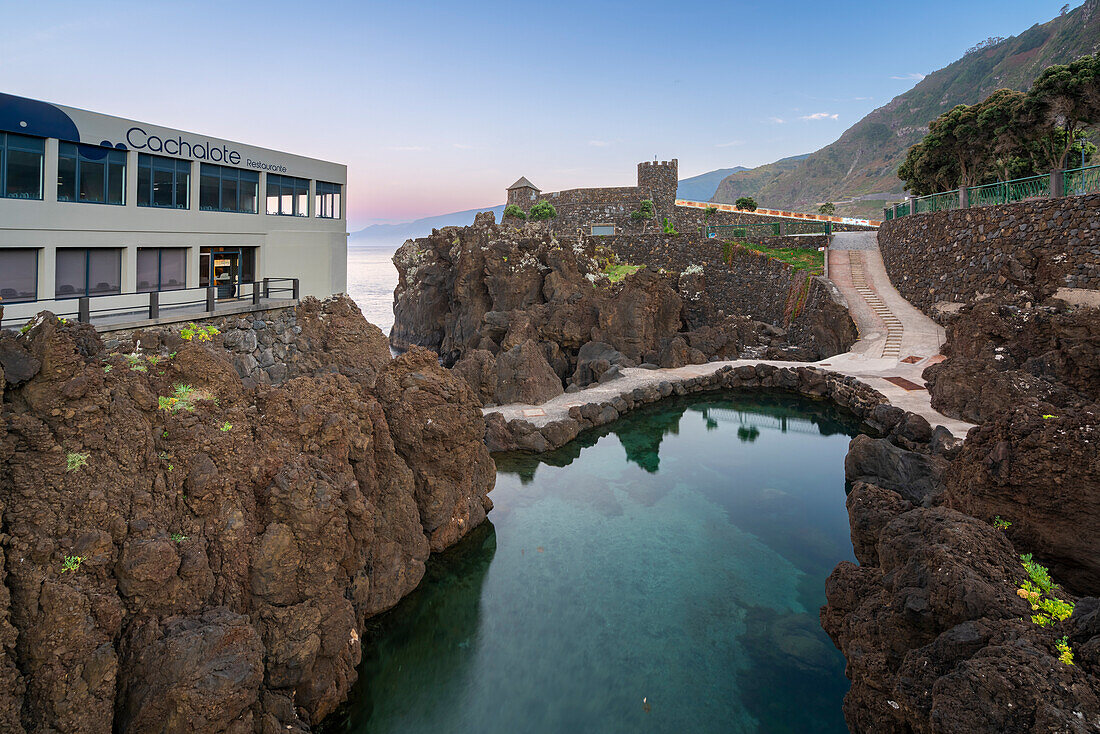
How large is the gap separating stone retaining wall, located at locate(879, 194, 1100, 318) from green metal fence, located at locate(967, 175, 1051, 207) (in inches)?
26.3

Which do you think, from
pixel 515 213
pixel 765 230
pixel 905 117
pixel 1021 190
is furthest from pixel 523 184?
pixel 905 117

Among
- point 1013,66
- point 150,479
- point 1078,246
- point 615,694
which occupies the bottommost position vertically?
point 615,694

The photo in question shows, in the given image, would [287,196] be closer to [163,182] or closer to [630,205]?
[163,182]

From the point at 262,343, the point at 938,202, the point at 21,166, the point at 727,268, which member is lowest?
the point at 262,343

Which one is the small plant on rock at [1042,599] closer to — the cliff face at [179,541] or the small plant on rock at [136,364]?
the cliff face at [179,541]

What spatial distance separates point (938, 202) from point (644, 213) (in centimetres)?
2737

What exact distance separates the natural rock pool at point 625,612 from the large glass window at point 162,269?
11906 millimetres

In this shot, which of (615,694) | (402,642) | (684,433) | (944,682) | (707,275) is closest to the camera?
(944,682)

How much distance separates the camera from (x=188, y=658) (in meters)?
7.20

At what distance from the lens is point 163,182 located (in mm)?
17844

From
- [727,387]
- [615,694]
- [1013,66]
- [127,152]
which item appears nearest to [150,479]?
[615,694]

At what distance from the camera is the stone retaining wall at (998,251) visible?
2233cm

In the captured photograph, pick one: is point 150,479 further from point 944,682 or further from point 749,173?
point 749,173

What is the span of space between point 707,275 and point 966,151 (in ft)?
58.2
